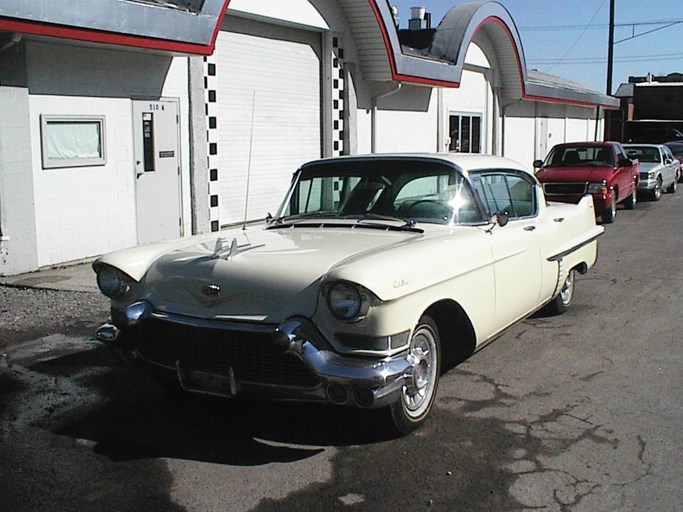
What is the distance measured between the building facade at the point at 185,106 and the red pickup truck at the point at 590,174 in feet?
10.5

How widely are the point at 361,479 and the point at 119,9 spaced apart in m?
7.26

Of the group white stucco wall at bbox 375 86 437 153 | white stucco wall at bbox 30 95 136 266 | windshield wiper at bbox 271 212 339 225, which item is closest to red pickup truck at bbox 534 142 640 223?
white stucco wall at bbox 375 86 437 153

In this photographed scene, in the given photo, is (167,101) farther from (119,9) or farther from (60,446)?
(60,446)

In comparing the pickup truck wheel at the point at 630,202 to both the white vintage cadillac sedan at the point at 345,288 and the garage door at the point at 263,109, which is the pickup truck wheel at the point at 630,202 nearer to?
the garage door at the point at 263,109

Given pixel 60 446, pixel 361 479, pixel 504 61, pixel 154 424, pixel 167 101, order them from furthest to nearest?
pixel 504 61, pixel 167 101, pixel 154 424, pixel 60 446, pixel 361 479

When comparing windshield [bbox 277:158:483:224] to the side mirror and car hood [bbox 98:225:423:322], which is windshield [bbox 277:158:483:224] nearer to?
the side mirror

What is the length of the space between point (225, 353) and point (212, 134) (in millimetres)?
8448

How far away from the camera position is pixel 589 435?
4.74m

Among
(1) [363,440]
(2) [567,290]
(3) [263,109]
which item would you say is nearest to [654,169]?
(3) [263,109]

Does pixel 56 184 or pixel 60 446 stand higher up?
pixel 56 184

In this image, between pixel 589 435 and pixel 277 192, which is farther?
pixel 277 192

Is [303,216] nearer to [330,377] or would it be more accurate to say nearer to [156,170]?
[330,377]

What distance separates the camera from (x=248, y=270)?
4602 mm

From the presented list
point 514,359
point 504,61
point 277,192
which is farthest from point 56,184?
point 504,61
